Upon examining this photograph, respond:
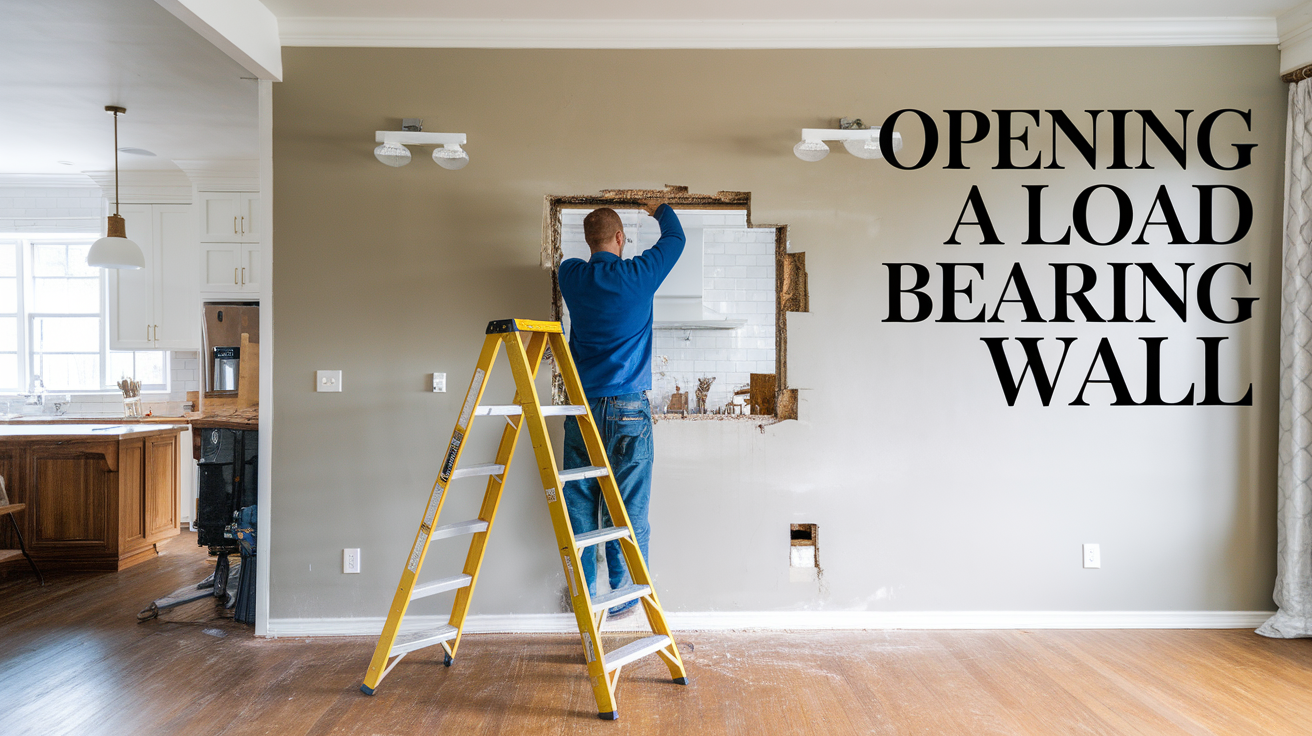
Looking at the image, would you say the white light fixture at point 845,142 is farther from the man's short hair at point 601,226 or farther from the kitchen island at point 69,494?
the kitchen island at point 69,494

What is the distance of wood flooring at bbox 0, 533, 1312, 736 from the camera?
2.23m

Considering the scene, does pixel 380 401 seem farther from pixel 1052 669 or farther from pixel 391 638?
pixel 1052 669

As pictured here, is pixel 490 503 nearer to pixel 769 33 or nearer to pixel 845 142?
pixel 845 142

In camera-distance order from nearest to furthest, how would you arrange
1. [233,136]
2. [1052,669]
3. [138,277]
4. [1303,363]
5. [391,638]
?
[391,638] → [1052,669] → [1303,363] → [233,136] → [138,277]

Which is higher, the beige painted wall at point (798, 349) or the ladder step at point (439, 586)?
the beige painted wall at point (798, 349)

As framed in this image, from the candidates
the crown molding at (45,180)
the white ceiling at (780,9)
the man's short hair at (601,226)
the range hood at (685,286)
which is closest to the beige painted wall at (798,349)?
the white ceiling at (780,9)

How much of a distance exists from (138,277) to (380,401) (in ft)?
12.3

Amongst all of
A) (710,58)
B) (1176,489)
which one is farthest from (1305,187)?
(710,58)

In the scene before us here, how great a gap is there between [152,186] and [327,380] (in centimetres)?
370

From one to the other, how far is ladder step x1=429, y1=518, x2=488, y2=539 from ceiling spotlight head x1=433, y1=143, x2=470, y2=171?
148cm

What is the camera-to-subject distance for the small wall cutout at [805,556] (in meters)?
3.04

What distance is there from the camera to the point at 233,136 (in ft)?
14.7

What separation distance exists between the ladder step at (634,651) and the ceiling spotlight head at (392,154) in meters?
2.14

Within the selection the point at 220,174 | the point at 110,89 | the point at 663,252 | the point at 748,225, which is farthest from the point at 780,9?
the point at 220,174
